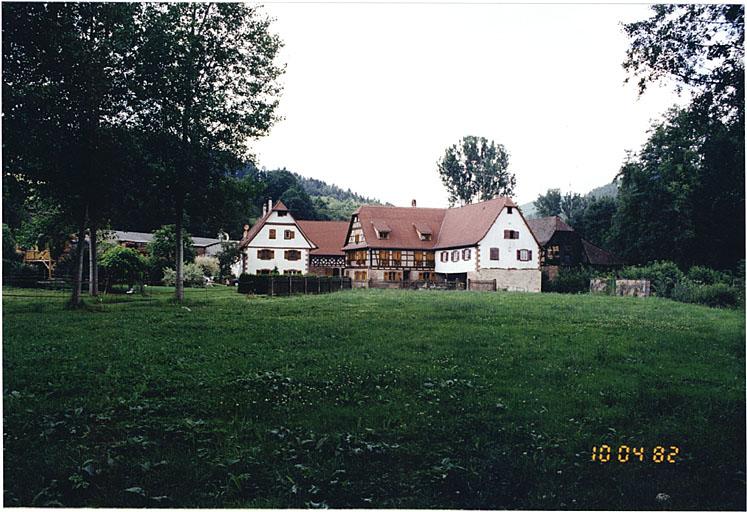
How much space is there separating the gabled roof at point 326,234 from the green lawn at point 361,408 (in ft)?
37.4

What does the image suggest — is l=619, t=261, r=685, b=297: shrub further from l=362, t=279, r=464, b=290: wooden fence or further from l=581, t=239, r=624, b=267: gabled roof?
l=362, t=279, r=464, b=290: wooden fence

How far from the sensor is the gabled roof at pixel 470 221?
9.18m

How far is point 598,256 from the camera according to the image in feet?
37.3

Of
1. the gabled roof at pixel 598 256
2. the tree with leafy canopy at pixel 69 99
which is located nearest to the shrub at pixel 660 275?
the gabled roof at pixel 598 256

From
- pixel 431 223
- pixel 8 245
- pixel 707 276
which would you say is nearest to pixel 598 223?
pixel 431 223

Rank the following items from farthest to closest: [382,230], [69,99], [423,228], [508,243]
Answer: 1. [382,230]
2. [508,243]
3. [423,228]
4. [69,99]

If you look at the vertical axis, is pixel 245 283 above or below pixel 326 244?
below

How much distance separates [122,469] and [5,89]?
3.95 meters

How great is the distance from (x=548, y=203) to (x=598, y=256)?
129 inches

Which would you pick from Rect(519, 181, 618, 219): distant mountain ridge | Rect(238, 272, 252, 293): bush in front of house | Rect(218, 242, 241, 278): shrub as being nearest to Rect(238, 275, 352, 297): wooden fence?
Rect(238, 272, 252, 293): bush in front of house

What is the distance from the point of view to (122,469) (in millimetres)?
4086

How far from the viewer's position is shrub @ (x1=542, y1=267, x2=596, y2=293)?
10382 mm

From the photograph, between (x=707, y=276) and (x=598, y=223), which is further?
(x=598, y=223)

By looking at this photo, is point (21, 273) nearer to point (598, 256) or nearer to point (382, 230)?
point (598, 256)
